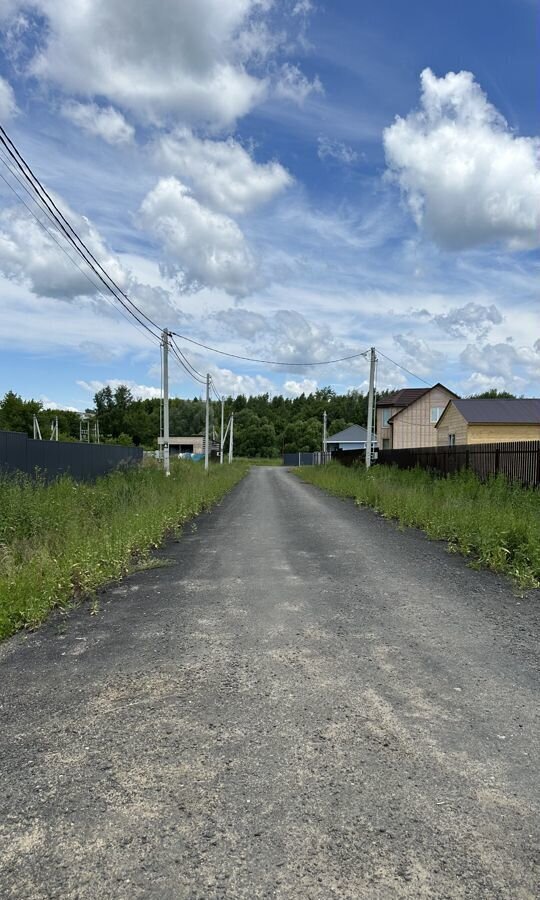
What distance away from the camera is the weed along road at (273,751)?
2127 mm

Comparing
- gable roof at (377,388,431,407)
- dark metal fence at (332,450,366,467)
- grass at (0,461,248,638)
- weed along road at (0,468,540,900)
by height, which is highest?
gable roof at (377,388,431,407)

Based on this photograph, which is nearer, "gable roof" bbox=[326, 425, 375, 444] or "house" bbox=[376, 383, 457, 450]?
"house" bbox=[376, 383, 457, 450]

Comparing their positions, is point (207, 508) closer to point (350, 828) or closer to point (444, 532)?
point (444, 532)

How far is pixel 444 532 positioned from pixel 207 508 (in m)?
8.50

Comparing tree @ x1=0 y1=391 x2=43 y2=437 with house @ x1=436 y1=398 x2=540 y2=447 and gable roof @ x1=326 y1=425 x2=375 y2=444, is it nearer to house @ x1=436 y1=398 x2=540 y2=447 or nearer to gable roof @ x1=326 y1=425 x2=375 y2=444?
gable roof @ x1=326 y1=425 x2=375 y2=444

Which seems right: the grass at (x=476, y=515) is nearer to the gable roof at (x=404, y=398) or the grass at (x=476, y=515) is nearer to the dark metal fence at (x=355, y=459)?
the dark metal fence at (x=355, y=459)

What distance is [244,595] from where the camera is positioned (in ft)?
20.4

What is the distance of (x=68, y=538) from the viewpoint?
8.01m

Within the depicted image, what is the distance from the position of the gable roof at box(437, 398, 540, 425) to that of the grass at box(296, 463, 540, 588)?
447 inches

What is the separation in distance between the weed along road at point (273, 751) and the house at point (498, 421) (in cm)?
2349

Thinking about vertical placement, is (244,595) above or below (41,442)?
below

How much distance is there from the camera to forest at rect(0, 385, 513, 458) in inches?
3752

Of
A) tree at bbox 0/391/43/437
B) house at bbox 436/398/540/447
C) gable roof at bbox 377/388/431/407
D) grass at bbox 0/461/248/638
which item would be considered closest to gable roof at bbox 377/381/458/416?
gable roof at bbox 377/388/431/407

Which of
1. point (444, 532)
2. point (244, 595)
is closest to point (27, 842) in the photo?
point (244, 595)
